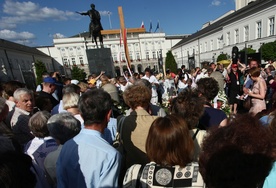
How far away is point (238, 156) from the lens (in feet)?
3.04

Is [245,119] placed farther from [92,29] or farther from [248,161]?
[92,29]

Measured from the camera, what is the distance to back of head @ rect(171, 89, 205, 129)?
199 cm

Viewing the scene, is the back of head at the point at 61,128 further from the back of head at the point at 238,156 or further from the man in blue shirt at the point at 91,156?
the back of head at the point at 238,156

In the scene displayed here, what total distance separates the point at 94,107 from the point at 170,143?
0.77 metres

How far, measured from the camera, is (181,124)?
144cm

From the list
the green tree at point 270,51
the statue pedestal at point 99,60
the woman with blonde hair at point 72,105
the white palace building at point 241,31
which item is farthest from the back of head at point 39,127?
the green tree at point 270,51

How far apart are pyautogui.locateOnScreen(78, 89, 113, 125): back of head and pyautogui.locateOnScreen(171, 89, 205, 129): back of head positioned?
2.87 ft

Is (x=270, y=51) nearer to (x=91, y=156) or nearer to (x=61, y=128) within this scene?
(x=61, y=128)

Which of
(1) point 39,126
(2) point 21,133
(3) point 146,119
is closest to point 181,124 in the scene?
(3) point 146,119

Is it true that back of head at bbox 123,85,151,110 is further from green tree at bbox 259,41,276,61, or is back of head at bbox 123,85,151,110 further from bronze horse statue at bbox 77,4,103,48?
green tree at bbox 259,41,276,61

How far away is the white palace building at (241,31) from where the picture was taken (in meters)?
30.7

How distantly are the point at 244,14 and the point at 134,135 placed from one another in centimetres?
4449

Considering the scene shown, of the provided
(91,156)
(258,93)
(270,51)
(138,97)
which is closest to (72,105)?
(138,97)

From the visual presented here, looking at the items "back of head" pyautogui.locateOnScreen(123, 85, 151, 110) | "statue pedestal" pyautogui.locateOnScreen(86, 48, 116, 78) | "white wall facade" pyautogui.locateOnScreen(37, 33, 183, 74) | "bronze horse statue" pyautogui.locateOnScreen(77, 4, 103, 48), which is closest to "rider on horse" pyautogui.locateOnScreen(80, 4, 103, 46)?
"bronze horse statue" pyautogui.locateOnScreen(77, 4, 103, 48)
